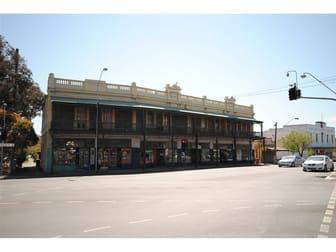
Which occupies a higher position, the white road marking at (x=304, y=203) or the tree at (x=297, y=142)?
the tree at (x=297, y=142)

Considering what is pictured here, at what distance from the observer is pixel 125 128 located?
35.0 m

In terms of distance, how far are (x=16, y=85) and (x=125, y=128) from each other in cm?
1260

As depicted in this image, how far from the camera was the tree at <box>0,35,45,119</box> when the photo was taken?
3400 centimetres

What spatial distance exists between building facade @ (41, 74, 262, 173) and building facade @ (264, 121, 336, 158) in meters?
44.8

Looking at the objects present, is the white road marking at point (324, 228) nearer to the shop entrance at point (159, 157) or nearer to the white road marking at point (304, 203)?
the white road marking at point (304, 203)

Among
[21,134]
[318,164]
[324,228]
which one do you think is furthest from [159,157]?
[324,228]

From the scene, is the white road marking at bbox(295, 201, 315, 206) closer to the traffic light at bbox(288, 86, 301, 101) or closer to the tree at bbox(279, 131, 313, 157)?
the traffic light at bbox(288, 86, 301, 101)

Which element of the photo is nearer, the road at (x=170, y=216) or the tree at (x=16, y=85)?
the road at (x=170, y=216)

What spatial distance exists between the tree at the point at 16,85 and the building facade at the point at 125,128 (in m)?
2.62

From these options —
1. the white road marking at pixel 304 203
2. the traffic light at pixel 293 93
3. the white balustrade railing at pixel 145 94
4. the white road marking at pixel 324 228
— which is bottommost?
the white road marking at pixel 304 203

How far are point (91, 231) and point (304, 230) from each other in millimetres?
4854

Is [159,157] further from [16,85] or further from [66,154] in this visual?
[16,85]

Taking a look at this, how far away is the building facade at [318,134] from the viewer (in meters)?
82.4

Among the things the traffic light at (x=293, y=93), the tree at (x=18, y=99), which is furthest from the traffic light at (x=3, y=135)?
the traffic light at (x=293, y=93)
